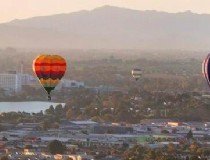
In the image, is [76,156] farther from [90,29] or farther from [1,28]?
[90,29]

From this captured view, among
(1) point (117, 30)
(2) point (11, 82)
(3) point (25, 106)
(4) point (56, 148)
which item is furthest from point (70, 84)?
(1) point (117, 30)

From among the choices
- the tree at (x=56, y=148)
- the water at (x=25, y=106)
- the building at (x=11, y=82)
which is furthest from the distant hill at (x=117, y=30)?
the tree at (x=56, y=148)

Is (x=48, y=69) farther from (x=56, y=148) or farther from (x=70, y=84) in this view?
(x=70, y=84)

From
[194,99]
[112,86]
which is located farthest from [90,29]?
[194,99]

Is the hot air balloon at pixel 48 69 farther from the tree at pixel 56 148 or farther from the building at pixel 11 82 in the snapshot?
the building at pixel 11 82

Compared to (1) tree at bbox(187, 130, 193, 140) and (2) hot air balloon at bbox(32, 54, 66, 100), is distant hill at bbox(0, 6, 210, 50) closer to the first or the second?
(1) tree at bbox(187, 130, 193, 140)

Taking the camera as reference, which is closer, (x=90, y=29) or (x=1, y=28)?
(x=1, y=28)
